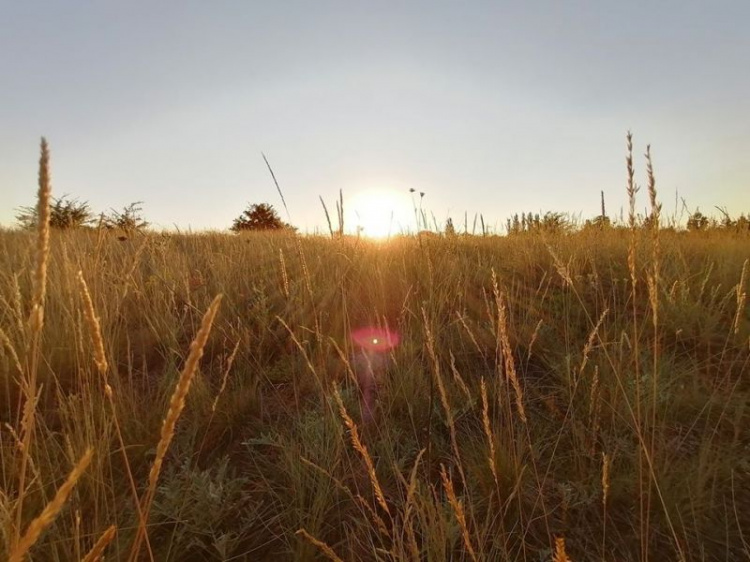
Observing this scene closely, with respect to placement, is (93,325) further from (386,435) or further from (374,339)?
(374,339)

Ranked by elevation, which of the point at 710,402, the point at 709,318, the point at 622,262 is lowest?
the point at 710,402

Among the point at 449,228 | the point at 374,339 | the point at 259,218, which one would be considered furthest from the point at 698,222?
the point at 259,218

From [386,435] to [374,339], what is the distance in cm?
87

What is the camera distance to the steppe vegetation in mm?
1159

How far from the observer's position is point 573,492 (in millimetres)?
1413

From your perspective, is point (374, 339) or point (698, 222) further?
point (698, 222)

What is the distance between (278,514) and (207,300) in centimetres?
179

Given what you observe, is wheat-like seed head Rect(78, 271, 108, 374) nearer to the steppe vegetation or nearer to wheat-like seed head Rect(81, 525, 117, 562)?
the steppe vegetation

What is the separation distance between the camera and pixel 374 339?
7.97 feet

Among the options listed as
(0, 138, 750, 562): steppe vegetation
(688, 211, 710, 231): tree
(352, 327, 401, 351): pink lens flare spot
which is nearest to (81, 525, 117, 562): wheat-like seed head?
(0, 138, 750, 562): steppe vegetation

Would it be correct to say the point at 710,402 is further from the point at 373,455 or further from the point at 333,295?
the point at 333,295

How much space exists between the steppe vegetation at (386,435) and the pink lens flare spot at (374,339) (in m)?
0.06

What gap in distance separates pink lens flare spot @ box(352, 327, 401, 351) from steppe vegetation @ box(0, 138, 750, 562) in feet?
0.20

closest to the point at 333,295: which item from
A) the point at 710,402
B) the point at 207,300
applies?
the point at 207,300
